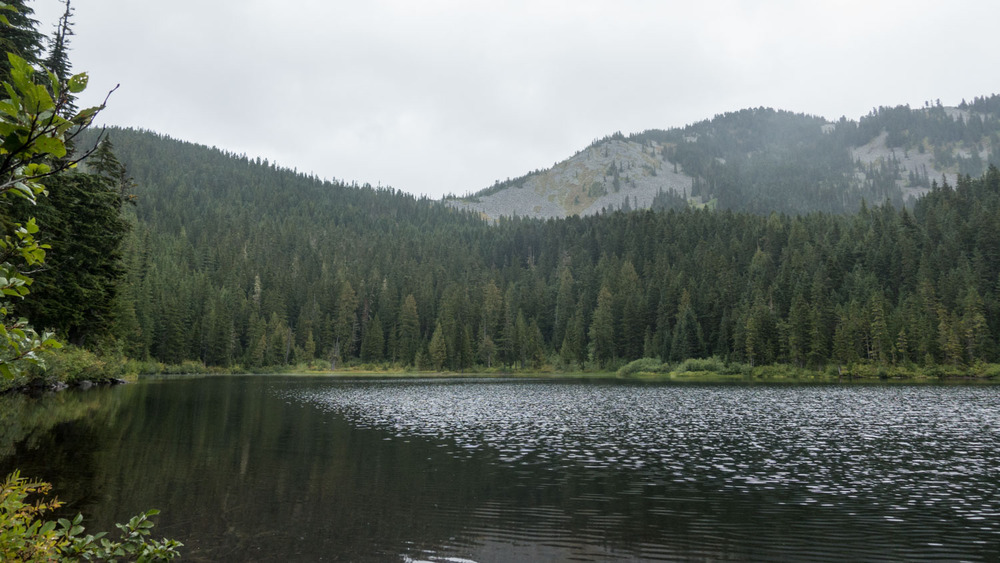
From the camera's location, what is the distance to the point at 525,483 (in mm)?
20781

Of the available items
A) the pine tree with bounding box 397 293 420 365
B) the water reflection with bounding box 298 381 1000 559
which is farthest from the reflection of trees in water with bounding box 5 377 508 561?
the pine tree with bounding box 397 293 420 365

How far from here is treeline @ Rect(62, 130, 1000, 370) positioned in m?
108

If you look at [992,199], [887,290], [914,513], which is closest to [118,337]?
[914,513]

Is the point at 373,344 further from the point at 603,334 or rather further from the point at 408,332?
the point at 603,334

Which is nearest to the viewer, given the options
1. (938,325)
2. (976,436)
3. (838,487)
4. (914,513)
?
(914,513)

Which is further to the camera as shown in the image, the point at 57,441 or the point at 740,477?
the point at 57,441

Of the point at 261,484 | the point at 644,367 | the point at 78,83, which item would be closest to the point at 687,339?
the point at 644,367

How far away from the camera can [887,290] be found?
126m

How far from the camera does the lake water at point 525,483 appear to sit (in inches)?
564

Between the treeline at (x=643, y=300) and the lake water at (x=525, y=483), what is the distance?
5908 centimetres

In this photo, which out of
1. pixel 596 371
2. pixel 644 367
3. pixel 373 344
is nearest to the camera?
pixel 644 367

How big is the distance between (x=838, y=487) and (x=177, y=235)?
21848 centimetres

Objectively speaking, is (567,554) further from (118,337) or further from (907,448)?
(118,337)

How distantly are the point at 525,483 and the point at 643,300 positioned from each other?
437ft
